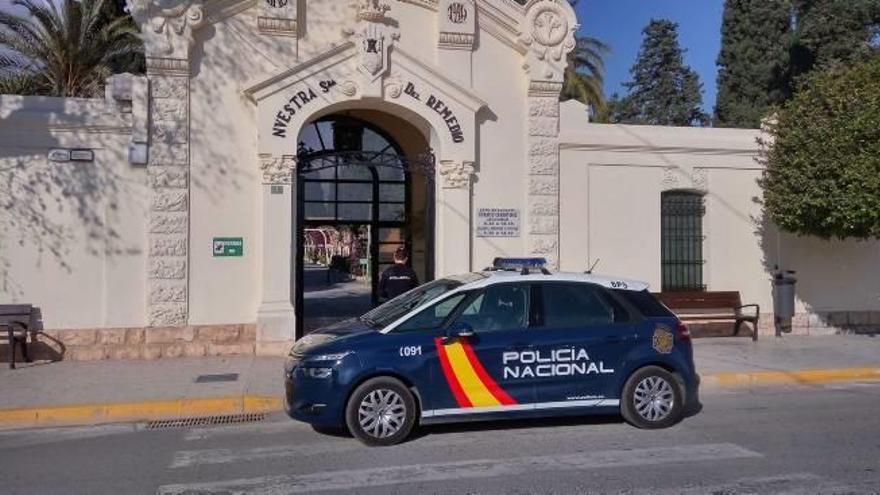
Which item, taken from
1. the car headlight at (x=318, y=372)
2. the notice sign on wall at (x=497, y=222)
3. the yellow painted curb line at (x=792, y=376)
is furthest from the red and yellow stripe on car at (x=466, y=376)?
the notice sign on wall at (x=497, y=222)

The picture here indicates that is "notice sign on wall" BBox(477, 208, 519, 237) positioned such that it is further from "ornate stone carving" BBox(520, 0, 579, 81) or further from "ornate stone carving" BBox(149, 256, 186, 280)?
"ornate stone carving" BBox(149, 256, 186, 280)

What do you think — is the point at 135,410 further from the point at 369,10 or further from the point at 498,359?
the point at 369,10

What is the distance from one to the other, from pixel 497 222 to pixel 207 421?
6.79m

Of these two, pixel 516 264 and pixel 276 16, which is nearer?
pixel 516 264

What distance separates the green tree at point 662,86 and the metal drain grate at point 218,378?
41655 mm

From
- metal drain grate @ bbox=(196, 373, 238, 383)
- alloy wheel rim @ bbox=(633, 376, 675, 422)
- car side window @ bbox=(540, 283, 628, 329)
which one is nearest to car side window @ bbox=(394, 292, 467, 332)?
car side window @ bbox=(540, 283, 628, 329)

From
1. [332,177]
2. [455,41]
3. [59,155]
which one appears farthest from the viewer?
[332,177]

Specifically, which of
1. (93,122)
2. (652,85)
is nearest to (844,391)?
(93,122)

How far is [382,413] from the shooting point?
7.39 m

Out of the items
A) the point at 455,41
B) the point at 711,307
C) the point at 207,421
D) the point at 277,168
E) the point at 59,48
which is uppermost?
the point at 59,48

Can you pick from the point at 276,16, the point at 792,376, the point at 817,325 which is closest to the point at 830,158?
the point at 817,325

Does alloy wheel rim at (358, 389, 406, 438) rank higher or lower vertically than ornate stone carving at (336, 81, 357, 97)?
A: lower

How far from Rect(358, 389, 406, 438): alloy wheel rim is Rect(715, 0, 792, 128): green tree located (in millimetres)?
31211

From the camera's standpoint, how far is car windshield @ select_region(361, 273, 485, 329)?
26.0 ft
